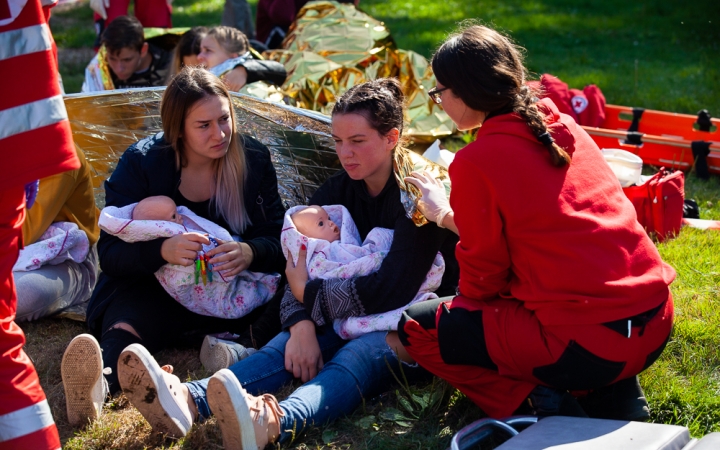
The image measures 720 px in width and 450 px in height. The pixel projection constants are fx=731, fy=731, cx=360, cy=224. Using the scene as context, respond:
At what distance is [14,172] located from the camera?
1.80m

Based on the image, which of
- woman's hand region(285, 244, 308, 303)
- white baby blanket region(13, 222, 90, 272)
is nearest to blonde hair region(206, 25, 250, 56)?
white baby blanket region(13, 222, 90, 272)

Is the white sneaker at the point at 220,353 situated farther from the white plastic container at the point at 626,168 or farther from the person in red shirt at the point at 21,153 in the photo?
the white plastic container at the point at 626,168

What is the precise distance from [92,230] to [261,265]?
3.32 feet

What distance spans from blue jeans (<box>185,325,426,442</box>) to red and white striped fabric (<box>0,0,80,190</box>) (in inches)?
38.4

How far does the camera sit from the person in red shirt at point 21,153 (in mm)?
1800

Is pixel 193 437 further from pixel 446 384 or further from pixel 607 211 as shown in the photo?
pixel 607 211

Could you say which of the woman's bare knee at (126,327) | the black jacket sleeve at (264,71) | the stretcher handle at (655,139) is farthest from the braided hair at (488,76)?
the stretcher handle at (655,139)

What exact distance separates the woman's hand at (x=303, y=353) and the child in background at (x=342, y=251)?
0.39 ft

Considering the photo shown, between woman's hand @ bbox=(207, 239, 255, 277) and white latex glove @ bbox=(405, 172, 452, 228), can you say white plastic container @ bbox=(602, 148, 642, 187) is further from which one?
woman's hand @ bbox=(207, 239, 255, 277)

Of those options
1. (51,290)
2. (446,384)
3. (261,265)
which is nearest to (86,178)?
(51,290)

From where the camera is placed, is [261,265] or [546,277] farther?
[261,265]

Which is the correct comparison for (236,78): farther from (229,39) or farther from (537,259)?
(537,259)

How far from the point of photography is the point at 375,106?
2688 millimetres

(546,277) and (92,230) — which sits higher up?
(546,277)
